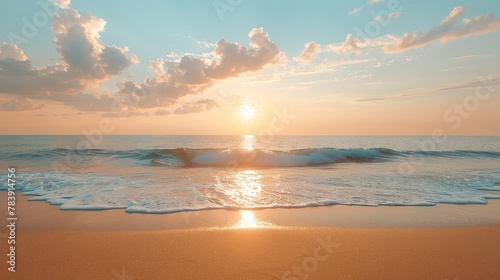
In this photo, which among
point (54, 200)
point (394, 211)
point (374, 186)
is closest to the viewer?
point (394, 211)

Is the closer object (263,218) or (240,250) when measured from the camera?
(240,250)

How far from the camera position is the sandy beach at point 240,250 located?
371cm

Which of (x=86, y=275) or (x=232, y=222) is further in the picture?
(x=232, y=222)

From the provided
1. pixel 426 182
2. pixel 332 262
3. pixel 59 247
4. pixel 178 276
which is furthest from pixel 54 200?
pixel 426 182

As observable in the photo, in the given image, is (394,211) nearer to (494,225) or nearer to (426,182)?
(494,225)

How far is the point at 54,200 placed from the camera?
778 centimetres

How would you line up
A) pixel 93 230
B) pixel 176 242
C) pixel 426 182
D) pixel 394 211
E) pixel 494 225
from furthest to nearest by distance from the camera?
pixel 426 182, pixel 394 211, pixel 494 225, pixel 93 230, pixel 176 242

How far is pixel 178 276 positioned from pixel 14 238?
11.5 feet

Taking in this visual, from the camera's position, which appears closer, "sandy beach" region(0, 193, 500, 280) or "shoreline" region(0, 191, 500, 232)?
"sandy beach" region(0, 193, 500, 280)

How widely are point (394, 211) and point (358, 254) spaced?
3.26 m

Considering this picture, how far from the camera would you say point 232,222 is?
5.93 metres

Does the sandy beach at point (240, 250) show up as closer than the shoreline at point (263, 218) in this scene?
Yes

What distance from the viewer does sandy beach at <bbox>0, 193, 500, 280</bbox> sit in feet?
12.2

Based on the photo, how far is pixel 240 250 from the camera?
175 inches
